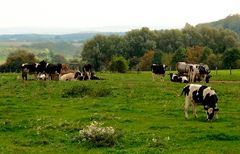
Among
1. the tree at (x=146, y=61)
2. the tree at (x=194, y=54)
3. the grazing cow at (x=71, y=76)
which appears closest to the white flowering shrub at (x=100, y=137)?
the grazing cow at (x=71, y=76)

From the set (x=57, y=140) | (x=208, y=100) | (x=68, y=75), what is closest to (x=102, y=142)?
(x=57, y=140)

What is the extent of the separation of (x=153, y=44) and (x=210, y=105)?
106m

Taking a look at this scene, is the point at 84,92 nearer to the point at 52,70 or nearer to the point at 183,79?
the point at 52,70

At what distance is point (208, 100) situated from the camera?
23.8 meters

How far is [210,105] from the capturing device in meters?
23.6

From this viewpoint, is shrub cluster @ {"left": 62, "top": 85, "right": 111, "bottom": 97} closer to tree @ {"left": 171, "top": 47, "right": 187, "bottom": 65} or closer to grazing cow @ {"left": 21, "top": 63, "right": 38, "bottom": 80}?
grazing cow @ {"left": 21, "top": 63, "right": 38, "bottom": 80}

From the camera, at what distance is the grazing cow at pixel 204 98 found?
23406 mm

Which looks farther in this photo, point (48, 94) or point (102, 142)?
point (48, 94)

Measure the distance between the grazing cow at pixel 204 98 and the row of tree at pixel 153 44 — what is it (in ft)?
291

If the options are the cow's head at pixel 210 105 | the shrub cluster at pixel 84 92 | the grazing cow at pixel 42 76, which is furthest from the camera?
the grazing cow at pixel 42 76

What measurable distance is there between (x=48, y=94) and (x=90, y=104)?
21.8 ft

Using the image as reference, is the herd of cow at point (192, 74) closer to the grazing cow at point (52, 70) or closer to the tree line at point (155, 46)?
the grazing cow at point (52, 70)

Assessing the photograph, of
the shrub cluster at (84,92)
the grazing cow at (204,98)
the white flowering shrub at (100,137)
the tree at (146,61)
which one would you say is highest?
the grazing cow at (204,98)

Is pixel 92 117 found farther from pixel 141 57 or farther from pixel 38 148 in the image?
pixel 141 57
